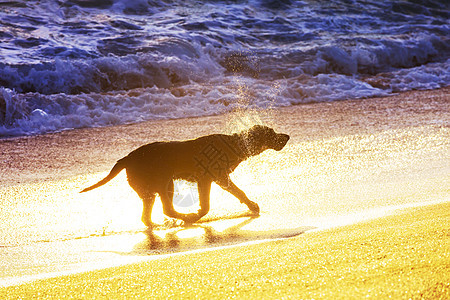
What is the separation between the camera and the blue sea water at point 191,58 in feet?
33.0

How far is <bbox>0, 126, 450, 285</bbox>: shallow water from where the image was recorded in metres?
3.41

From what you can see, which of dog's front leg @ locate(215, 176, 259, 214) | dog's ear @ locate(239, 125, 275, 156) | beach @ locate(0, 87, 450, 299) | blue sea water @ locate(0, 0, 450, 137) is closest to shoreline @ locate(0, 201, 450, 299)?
beach @ locate(0, 87, 450, 299)

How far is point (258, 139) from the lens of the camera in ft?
14.6

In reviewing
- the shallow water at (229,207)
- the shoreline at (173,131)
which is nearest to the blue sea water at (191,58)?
the shoreline at (173,131)

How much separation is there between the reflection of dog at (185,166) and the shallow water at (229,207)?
15cm

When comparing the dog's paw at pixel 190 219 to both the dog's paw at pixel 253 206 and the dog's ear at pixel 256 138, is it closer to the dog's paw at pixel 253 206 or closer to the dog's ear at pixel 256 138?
the dog's paw at pixel 253 206

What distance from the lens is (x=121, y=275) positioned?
A: 2.55 metres

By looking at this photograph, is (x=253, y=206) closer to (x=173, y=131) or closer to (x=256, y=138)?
(x=256, y=138)

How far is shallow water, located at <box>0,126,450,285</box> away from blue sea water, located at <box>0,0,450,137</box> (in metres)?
4.35

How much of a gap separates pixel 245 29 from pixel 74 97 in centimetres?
673

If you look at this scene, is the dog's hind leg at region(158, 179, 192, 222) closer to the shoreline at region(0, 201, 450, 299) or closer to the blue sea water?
the shoreline at region(0, 201, 450, 299)

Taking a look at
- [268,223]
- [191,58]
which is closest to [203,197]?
[268,223]

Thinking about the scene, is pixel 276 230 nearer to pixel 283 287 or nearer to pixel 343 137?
pixel 283 287

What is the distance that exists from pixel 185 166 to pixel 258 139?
622 mm
